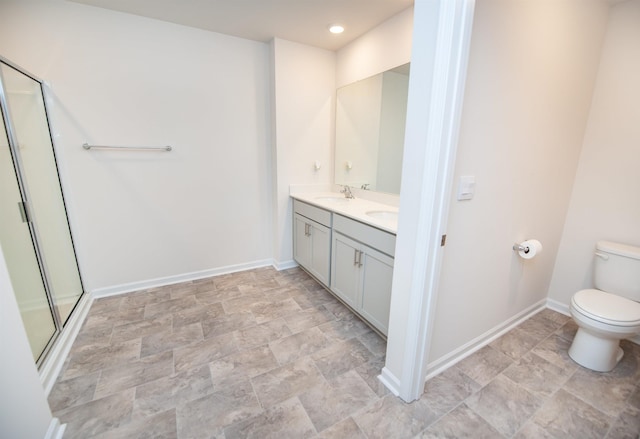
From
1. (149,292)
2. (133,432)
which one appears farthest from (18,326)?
(149,292)

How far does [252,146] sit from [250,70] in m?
0.71

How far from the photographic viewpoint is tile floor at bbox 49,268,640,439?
1321 millimetres

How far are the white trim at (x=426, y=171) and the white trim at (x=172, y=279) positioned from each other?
200 cm

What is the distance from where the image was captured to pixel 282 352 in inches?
71.5

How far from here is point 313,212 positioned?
8.38ft

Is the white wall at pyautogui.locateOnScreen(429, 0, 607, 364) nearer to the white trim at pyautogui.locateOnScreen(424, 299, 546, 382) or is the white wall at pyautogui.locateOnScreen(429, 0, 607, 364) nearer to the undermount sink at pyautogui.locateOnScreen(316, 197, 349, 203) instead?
the white trim at pyautogui.locateOnScreen(424, 299, 546, 382)

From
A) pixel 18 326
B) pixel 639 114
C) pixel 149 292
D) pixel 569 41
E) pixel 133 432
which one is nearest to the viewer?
pixel 18 326

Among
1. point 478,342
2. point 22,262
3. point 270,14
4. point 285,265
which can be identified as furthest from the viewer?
point 285,265

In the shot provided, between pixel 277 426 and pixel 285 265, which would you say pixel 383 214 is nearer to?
pixel 285 265

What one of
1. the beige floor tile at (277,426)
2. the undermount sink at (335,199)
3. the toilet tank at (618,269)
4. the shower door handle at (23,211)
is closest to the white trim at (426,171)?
the beige floor tile at (277,426)

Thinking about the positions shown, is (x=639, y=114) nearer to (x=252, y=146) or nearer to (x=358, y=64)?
(x=358, y=64)

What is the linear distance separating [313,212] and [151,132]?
62.1 inches

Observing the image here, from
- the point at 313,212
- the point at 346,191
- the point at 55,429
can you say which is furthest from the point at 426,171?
the point at 55,429

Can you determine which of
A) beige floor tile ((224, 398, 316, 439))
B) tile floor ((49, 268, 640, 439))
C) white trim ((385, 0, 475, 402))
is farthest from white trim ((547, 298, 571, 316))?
beige floor tile ((224, 398, 316, 439))
